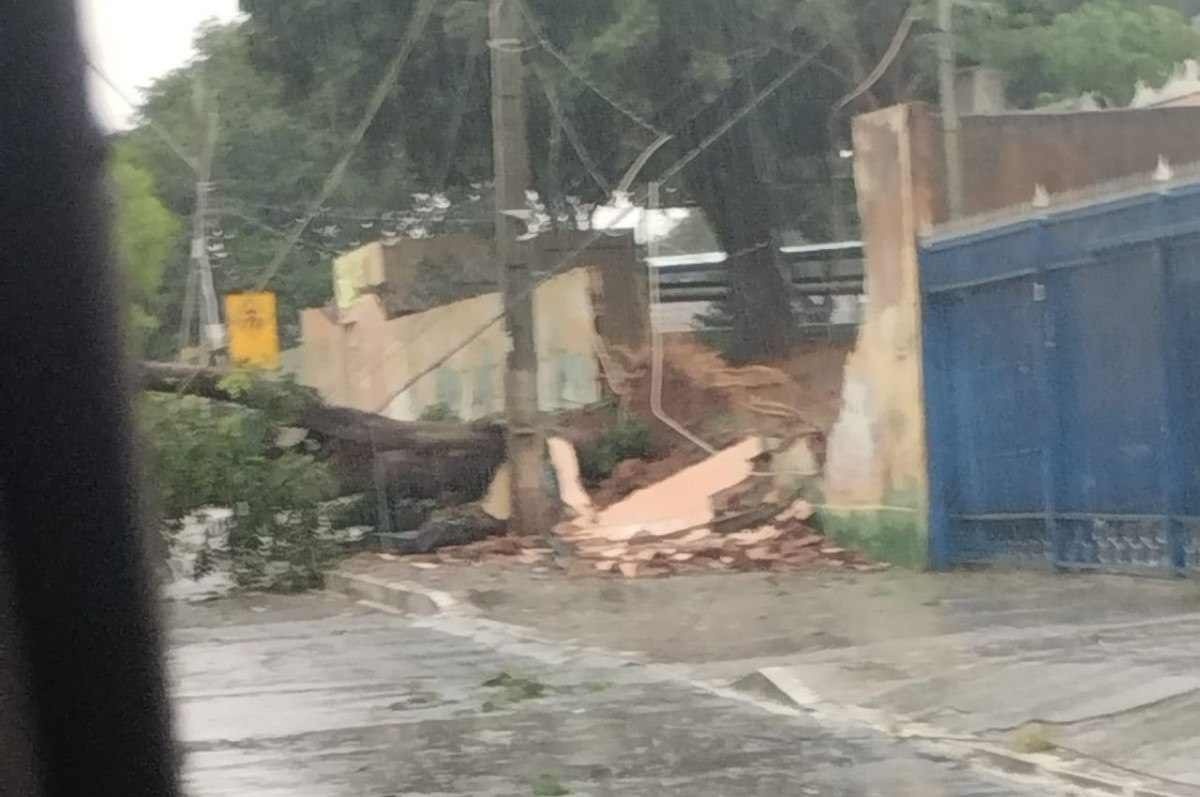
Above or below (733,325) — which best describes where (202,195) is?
above

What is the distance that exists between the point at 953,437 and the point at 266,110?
1329 centimetres

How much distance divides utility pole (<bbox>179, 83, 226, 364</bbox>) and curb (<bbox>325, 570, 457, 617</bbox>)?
3.69 m

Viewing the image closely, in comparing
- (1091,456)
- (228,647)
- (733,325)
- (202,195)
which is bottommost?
(228,647)

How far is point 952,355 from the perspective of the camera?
14.1 metres

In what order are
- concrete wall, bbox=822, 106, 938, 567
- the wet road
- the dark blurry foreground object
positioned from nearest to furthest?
the dark blurry foreground object
the wet road
concrete wall, bbox=822, 106, 938, 567

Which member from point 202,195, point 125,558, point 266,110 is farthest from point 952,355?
point 266,110

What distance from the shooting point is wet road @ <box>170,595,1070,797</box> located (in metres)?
7.51

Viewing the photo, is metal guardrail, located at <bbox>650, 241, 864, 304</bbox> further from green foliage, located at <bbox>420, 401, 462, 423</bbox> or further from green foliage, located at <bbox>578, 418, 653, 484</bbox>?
green foliage, located at <bbox>578, 418, 653, 484</bbox>

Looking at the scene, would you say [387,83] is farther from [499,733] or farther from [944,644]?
[499,733]

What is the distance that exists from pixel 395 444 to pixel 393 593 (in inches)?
176

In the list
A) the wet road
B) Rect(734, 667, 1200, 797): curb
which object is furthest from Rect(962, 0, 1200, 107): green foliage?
Rect(734, 667, 1200, 797): curb

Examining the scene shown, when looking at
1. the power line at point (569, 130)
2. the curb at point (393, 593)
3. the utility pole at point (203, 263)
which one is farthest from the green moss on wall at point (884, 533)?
the power line at point (569, 130)

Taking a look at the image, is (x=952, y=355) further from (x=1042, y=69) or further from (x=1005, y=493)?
(x=1042, y=69)

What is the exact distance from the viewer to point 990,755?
304 inches
